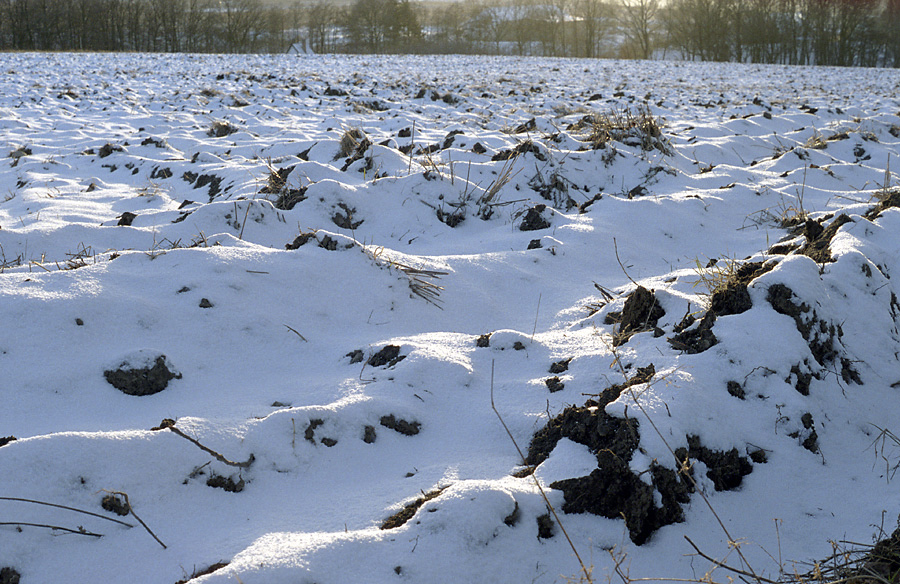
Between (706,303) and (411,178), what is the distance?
7.92ft

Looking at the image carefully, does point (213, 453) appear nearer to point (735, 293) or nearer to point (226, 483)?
point (226, 483)

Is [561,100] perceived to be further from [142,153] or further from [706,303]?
[706,303]

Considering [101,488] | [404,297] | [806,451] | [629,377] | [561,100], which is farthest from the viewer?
[561,100]

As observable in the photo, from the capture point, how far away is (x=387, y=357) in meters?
2.34

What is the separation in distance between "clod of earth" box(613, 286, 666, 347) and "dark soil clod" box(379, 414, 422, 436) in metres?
1.00

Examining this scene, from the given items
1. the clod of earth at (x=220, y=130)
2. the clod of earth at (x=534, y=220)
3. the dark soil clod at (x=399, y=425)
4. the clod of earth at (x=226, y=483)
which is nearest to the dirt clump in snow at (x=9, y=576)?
the clod of earth at (x=226, y=483)

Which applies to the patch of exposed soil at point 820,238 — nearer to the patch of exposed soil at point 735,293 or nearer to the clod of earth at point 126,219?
the patch of exposed soil at point 735,293

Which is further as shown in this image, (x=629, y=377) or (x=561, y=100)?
(x=561, y=100)

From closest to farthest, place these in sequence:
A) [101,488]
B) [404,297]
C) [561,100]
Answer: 1. [101,488]
2. [404,297]
3. [561,100]

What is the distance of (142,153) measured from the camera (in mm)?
5930

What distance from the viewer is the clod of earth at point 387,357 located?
7.57ft

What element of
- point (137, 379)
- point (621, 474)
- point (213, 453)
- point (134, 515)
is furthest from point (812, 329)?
point (137, 379)

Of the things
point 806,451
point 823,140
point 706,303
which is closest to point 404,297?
point 706,303

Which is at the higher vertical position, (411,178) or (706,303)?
(411,178)
